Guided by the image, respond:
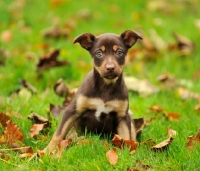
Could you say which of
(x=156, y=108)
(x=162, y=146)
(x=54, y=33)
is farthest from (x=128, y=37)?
(x=54, y=33)

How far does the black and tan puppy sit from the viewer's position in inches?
192

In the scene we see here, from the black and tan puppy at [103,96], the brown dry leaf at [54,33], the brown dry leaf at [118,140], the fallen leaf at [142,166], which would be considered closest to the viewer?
the fallen leaf at [142,166]

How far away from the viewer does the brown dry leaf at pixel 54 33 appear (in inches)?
348

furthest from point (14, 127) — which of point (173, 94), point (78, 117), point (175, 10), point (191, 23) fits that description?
point (175, 10)

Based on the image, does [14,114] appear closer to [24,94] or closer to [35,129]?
[35,129]

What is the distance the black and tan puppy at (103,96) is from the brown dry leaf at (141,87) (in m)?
1.67

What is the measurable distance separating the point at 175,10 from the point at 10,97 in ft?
20.4

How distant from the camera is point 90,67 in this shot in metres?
7.67

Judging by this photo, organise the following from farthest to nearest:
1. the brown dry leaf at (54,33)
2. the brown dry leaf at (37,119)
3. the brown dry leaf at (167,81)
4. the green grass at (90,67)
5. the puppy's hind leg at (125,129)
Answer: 1. the brown dry leaf at (54,33)
2. the brown dry leaf at (167,81)
3. the brown dry leaf at (37,119)
4. the puppy's hind leg at (125,129)
5. the green grass at (90,67)

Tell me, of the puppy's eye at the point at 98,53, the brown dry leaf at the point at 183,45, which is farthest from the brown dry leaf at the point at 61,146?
the brown dry leaf at the point at 183,45

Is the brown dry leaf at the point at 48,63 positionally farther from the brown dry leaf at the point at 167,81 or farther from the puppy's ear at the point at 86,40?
the puppy's ear at the point at 86,40

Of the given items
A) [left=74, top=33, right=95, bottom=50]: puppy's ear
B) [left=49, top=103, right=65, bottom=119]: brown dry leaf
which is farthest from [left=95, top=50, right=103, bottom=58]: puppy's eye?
[left=49, top=103, right=65, bottom=119]: brown dry leaf

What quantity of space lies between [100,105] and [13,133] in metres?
0.86

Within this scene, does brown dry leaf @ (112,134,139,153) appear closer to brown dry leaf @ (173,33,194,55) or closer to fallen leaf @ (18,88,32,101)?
fallen leaf @ (18,88,32,101)
